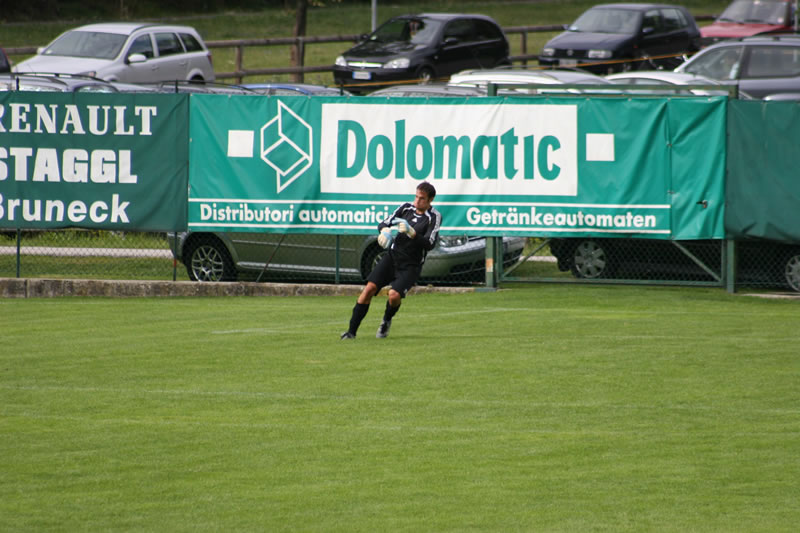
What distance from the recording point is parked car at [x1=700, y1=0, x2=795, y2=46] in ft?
111

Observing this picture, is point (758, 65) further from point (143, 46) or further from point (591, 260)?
point (143, 46)

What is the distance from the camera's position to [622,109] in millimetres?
15938

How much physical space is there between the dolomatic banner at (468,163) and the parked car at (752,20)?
18.9 m

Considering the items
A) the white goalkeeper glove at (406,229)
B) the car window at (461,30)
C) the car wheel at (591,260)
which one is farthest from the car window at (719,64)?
the white goalkeeper glove at (406,229)

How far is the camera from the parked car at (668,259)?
1603 cm

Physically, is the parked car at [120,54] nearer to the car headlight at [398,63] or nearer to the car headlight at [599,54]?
the car headlight at [398,63]

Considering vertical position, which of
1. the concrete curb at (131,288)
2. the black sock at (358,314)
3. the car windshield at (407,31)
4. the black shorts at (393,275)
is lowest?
the concrete curb at (131,288)

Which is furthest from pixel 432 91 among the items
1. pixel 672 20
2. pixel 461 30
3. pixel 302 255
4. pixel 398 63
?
pixel 672 20

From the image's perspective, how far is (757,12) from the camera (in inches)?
1375

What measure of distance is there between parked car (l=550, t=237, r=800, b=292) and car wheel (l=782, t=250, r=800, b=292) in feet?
0.09

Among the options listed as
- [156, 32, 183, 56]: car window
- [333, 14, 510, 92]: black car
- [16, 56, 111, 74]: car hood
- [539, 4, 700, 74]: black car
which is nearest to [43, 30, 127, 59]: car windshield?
[16, 56, 111, 74]: car hood

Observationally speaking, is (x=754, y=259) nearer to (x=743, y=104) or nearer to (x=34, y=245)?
(x=743, y=104)

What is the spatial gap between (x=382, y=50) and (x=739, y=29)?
10242 mm

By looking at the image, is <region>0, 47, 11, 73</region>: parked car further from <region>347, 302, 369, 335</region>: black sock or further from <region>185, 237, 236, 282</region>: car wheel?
<region>347, 302, 369, 335</region>: black sock
